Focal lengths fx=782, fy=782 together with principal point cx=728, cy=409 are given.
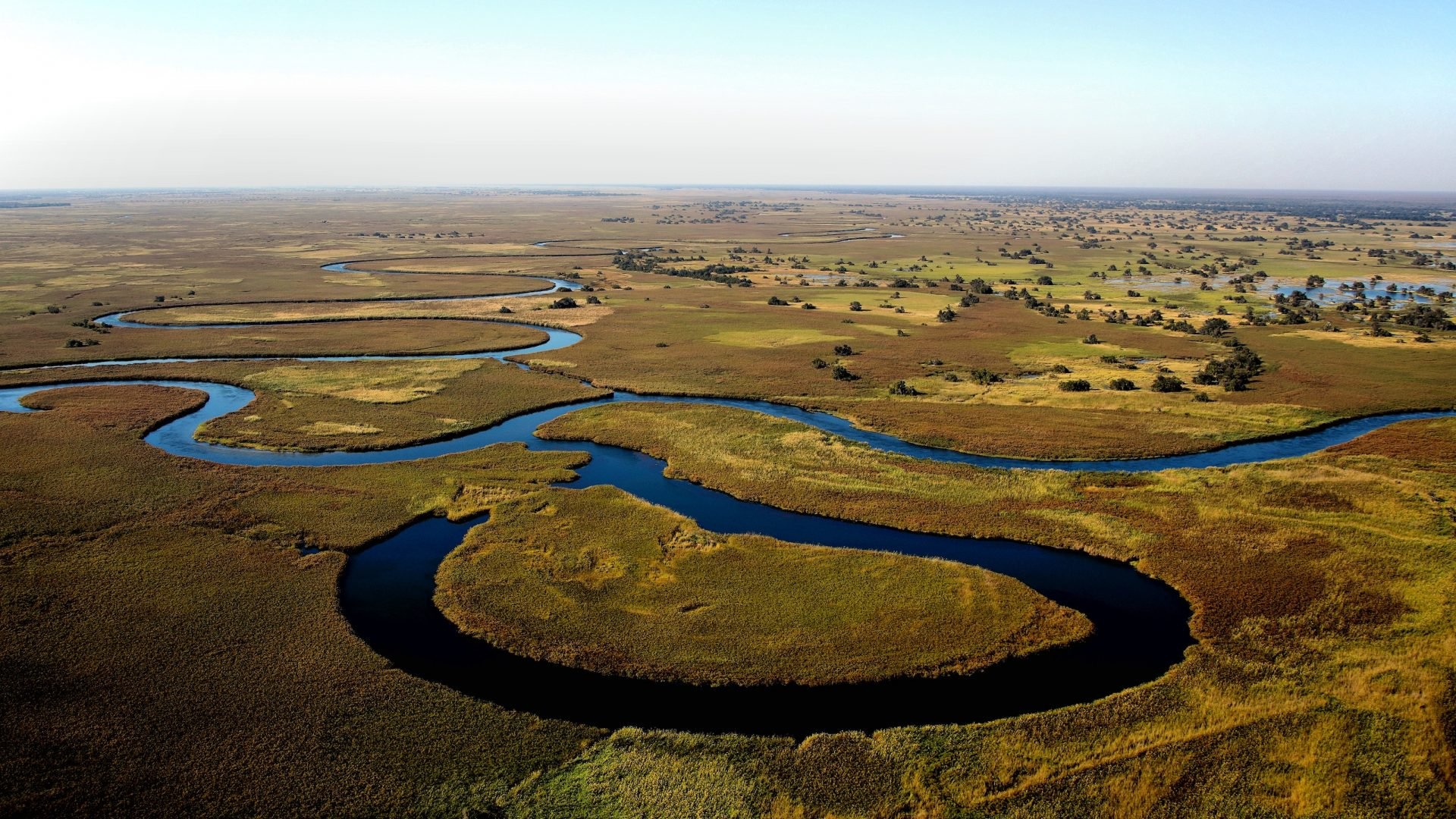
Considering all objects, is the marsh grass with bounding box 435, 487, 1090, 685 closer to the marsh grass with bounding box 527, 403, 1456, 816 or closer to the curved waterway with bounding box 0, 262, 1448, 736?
the curved waterway with bounding box 0, 262, 1448, 736

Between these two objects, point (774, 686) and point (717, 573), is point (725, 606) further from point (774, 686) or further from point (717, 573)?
point (774, 686)

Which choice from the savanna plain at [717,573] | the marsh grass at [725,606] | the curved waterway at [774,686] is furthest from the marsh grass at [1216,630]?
the marsh grass at [725,606]

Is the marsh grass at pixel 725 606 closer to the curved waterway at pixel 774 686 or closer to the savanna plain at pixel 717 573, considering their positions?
the savanna plain at pixel 717 573

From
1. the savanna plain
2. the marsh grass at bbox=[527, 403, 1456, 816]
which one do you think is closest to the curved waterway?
the savanna plain

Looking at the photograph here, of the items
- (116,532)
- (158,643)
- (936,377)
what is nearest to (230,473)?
(116,532)

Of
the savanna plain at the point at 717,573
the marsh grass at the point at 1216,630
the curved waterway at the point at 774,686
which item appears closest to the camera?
the marsh grass at the point at 1216,630

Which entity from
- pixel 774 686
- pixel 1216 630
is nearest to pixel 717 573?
pixel 774 686
